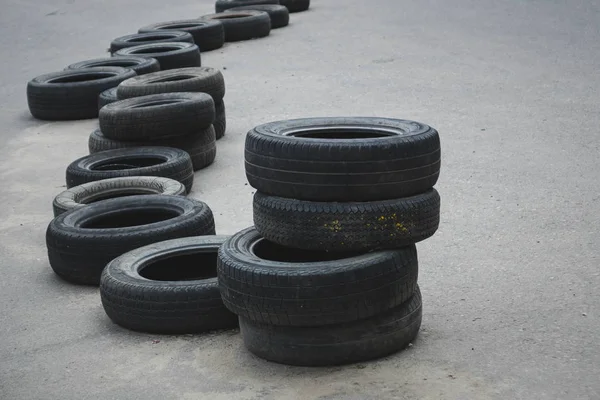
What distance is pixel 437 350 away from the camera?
214 inches

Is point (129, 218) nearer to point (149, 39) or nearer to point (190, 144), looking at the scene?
point (190, 144)

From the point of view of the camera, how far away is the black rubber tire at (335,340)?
525 cm

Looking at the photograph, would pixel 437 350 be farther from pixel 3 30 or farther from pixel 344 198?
pixel 3 30

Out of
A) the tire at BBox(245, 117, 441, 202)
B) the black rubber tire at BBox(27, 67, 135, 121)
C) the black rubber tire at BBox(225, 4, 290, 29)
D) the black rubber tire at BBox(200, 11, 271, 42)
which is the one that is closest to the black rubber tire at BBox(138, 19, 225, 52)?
the black rubber tire at BBox(200, 11, 271, 42)

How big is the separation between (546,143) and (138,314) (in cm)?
560

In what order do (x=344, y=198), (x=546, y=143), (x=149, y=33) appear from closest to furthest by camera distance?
1. (x=344, y=198)
2. (x=546, y=143)
3. (x=149, y=33)

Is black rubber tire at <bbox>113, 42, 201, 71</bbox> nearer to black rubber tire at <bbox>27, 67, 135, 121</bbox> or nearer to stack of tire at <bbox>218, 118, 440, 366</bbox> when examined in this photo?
black rubber tire at <bbox>27, 67, 135, 121</bbox>

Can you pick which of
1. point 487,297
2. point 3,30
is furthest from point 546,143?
point 3,30

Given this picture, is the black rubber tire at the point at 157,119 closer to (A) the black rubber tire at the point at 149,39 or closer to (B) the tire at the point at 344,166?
(B) the tire at the point at 344,166

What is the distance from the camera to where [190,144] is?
986cm

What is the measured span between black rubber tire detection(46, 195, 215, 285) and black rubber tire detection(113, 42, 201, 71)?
6.79 meters

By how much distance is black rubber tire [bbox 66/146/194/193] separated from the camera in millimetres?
8672

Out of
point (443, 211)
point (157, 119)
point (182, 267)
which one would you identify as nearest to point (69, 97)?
point (157, 119)

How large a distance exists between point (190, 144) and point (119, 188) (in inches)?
73.1
